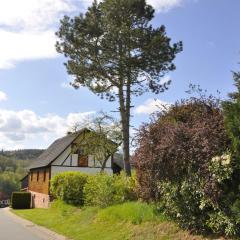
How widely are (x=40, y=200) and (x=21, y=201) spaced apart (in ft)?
11.8

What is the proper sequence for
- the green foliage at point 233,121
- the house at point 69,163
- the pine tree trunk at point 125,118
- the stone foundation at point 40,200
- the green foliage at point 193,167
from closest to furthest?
the green foliage at point 233,121 < the green foliage at point 193,167 < the pine tree trunk at point 125,118 < the stone foundation at point 40,200 < the house at point 69,163

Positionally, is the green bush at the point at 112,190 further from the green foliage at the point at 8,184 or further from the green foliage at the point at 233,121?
the green foliage at the point at 8,184

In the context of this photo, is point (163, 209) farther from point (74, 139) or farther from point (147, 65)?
point (74, 139)

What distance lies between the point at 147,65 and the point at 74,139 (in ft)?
57.3

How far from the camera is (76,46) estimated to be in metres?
31.3

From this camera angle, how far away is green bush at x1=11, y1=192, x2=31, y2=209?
2010 inches

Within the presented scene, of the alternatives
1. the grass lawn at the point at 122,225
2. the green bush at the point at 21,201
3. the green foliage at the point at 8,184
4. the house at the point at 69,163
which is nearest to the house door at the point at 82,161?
the house at the point at 69,163

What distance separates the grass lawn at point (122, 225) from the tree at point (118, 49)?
977cm

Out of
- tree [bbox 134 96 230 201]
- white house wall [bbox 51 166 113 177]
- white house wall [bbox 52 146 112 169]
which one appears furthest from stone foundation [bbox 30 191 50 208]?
tree [bbox 134 96 230 201]

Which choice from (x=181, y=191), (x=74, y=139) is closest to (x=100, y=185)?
(x=181, y=191)

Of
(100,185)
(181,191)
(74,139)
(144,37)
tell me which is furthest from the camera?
(74,139)

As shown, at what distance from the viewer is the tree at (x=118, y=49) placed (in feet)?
98.8

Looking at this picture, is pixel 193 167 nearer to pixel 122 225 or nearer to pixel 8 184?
pixel 122 225

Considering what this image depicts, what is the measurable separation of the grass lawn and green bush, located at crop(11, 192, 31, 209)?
3008 cm
